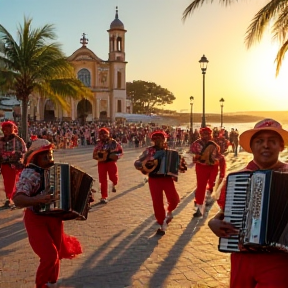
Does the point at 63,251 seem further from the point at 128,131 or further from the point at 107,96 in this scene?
the point at 107,96

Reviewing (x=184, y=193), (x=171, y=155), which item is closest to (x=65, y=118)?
(x=184, y=193)

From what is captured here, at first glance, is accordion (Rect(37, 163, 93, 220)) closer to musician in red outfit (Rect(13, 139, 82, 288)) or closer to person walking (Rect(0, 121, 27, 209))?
musician in red outfit (Rect(13, 139, 82, 288))

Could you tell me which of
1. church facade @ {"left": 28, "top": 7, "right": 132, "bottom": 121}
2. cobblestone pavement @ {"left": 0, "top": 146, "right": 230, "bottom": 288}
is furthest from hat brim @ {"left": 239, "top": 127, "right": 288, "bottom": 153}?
church facade @ {"left": 28, "top": 7, "right": 132, "bottom": 121}

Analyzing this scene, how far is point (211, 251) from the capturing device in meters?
6.46

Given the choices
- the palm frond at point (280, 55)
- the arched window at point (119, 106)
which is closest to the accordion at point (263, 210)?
the palm frond at point (280, 55)

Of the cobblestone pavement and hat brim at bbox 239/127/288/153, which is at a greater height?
hat brim at bbox 239/127/288/153

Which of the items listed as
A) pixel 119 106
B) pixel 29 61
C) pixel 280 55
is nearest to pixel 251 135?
pixel 280 55

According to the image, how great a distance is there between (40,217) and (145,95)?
9728 cm

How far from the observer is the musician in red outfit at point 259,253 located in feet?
10.2

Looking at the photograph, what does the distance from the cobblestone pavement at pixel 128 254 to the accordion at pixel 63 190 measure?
4.04 feet

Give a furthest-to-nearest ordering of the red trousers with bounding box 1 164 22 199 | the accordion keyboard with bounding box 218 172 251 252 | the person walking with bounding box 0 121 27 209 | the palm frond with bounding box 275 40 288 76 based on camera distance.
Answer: the palm frond with bounding box 275 40 288 76 < the red trousers with bounding box 1 164 22 199 < the person walking with bounding box 0 121 27 209 < the accordion keyboard with bounding box 218 172 251 252

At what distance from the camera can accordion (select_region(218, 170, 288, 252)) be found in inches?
112

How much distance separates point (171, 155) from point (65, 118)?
5370 cm

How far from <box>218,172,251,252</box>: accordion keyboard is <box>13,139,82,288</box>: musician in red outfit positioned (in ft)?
6.08
